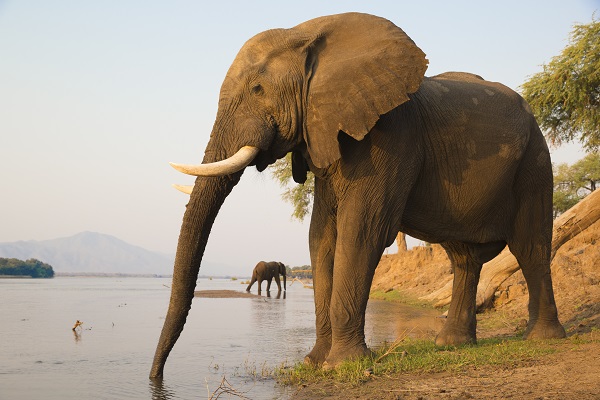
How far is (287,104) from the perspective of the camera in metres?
7.36

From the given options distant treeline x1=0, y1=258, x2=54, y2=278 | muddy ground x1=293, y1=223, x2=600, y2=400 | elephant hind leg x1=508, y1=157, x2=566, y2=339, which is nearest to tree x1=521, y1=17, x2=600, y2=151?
muddy ground x1=293, y1=223, x2=600, y2=400

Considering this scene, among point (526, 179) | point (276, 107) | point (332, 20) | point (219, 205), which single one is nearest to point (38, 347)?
point (219, 205)

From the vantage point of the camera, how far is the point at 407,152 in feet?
25.1

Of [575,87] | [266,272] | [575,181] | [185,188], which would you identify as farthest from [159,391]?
[575,181]

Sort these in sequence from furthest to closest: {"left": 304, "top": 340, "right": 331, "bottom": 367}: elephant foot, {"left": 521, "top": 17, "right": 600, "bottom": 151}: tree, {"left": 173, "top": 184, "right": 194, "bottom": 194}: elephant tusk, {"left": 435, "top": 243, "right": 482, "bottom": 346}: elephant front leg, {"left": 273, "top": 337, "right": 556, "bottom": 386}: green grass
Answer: {"left": 521, "top": 17, "right": 600, "bottom": 151}: tree → {"left": 435, "top": 243, "right": 482, "bottom": 346}: elephant front leg → {"left": 304, "top": 340, "right": 331, "bottom": 367}: elephant foot → {"left": 173, "top": 184, "right": 194, "bottom": 194}: elephant tusk → {"left": 273, "top": 337, "right": 556, "bottom": 386}: green grass

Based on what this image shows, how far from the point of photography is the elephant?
23.6 ft

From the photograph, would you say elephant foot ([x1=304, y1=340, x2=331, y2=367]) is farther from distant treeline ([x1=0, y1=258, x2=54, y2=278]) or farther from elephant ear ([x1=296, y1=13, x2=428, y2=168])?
distant treeline ([x1=0, y1=258, x2=54, y2=278])

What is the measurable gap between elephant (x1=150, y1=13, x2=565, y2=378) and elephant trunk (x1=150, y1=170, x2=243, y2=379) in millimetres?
11

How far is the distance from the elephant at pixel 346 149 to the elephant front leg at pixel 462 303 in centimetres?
121

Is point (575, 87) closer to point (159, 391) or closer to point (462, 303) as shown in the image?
point (462, 303)

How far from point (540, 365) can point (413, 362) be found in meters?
1.28

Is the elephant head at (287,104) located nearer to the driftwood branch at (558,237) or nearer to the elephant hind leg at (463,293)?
the elephant hind leg at (463,293)

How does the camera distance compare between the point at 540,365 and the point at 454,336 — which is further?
the point at 454,336

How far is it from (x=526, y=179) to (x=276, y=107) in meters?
3.71
